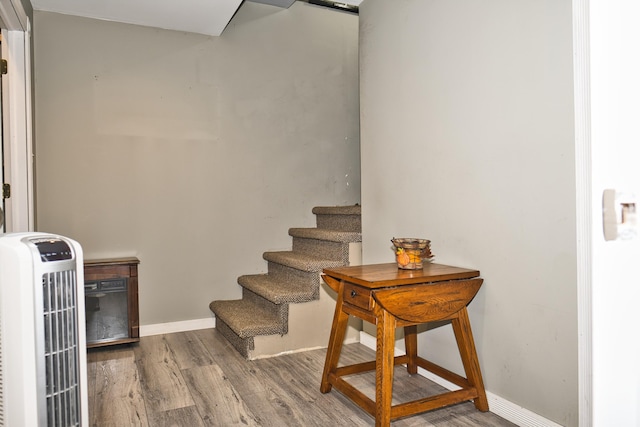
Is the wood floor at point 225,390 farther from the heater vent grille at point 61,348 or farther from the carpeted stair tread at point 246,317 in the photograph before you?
the heater vent grille at point 61,348

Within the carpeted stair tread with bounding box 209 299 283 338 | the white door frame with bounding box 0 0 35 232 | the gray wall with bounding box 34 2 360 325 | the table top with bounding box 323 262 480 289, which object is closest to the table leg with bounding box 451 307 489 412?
the table top with bounding box 323 262 480 289

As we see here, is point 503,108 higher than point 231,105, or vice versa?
point 231,105

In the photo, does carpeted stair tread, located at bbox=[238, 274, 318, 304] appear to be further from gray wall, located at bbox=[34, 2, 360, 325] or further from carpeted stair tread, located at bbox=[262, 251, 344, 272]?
gray wall, located at bbox=[34, 2, 360, 325]

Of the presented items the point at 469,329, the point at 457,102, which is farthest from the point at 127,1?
the point at 469,329

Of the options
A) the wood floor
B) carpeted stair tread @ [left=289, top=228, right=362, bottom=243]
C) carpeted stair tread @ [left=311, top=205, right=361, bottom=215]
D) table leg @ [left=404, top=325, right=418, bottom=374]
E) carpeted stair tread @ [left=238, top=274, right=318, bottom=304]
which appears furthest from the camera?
carpeted stair tread @ [left=311, top=205, right=361, bottom=215]

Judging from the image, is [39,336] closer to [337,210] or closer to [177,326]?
[177,326]

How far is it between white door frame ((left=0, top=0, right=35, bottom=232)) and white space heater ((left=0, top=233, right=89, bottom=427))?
60.6 inches

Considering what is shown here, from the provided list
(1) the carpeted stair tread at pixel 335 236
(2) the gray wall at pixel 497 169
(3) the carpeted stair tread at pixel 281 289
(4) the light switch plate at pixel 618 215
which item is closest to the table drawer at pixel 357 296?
(2) the gray wall at pixel 497 169

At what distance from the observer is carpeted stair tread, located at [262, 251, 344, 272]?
3020 millimetres

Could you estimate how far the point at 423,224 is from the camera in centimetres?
248

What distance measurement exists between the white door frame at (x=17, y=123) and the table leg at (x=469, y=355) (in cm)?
252

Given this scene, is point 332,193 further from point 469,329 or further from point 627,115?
point 627,115

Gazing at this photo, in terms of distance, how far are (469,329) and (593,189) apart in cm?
152

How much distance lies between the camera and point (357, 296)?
77.1 inches
